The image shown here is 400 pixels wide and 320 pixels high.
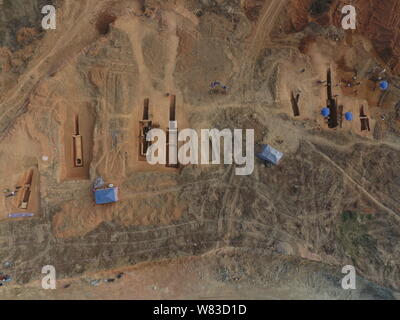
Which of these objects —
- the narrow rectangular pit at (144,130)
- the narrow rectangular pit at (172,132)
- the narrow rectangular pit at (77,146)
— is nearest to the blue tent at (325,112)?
the narrow rectangular pit at (172,132)

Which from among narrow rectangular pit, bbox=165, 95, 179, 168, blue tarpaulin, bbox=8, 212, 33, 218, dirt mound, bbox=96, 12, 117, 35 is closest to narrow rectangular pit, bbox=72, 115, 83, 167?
blue tarpaulin, bbox=8, 212, 33, 218

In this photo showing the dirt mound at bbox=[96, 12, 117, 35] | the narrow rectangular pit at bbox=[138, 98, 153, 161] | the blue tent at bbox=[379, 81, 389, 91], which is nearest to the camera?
the narrow rectangular pit at bbox=[138, 98, 153, 161]

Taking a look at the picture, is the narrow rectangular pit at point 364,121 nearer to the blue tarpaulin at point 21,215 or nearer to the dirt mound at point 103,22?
the dirt mound at point 103,22

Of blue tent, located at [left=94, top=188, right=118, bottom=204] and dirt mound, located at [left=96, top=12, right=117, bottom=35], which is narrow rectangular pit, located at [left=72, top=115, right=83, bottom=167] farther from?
dirt mound, located at [left=96, top=12, right=117, bottom=35]

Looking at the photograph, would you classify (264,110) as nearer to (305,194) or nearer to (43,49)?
(305,194)

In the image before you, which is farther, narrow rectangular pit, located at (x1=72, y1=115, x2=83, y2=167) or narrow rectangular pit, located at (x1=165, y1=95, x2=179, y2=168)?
narrow rectangular pit, located at (x1=165, y1=95, x2=179, y2=168)

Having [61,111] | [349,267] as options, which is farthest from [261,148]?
[61,111]
